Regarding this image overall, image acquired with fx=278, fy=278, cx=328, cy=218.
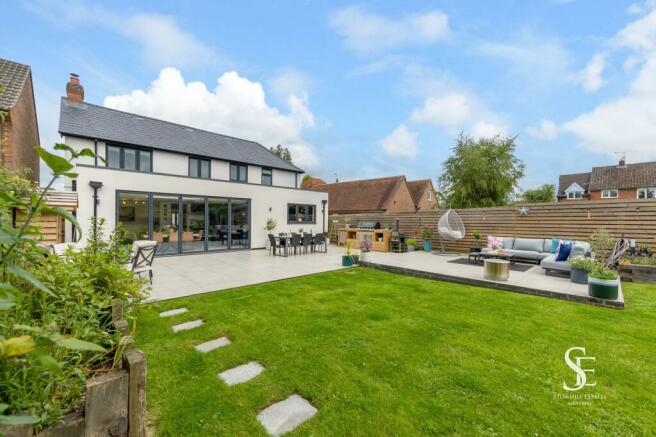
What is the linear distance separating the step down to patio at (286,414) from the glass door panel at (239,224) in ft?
36.5

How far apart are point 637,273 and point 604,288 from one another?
3.54 m

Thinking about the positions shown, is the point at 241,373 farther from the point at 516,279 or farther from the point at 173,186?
the point at 173,186

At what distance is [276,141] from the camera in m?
37.0

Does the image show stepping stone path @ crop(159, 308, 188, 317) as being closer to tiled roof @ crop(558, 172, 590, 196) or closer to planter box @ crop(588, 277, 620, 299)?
planter box @ crop(588, 277, 620, 299)

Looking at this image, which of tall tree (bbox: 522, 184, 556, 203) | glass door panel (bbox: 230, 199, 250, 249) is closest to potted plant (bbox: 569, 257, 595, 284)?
glass door panel (bbox: 230, 199, 250, 249)

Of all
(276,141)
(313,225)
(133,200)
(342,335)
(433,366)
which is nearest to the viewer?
(433,366)

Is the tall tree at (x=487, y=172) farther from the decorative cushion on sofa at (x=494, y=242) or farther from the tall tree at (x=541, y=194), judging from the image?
the tall tree at (x=541, y=194)

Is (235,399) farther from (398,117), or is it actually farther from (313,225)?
(398,117)

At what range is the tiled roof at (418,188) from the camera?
2670 cm

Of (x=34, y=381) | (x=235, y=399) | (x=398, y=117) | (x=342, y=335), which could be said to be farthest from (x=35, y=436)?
(x=398, y=117)

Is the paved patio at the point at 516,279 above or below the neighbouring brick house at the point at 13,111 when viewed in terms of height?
below

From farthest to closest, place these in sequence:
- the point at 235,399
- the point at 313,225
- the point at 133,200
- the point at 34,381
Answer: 1. the point at 313,225
2. the point at 133,200
3. the point at 235,399
4. the point at 34,381

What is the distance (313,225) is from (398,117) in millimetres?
8509

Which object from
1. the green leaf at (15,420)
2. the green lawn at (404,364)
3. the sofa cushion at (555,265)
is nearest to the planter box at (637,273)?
the sofa cushion at (555,265)
